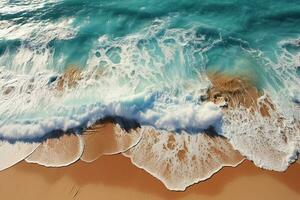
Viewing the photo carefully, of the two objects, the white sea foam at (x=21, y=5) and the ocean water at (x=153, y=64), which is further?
the white sea foam at (x=21, y=5)

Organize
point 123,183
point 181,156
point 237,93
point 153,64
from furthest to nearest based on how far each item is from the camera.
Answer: point 153,64 → point 237,93 → point 181,156 → point 123,183

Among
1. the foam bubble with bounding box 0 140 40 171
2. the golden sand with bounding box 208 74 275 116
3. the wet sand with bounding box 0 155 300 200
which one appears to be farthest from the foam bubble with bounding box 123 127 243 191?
the foam bubble with bounding box 0 140 40 171

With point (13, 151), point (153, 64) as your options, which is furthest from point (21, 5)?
point (13, 151)

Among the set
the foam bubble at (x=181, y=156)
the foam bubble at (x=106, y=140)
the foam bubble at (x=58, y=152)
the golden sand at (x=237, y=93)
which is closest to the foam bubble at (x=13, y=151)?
the foam bubble at (x=58, y=152)

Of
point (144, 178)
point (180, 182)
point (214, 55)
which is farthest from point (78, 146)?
point (214, 55)

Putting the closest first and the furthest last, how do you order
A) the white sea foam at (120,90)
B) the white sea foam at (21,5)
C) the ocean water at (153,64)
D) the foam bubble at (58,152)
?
the foam bubble at (58,152) < the ocean water at (153,64) < the white sea foam at (120,90) < the white sea foam at (21,5)

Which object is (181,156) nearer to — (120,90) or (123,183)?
(123,183)

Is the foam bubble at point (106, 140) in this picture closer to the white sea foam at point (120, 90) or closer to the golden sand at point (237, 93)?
the white sea foam at point (120, 90)
